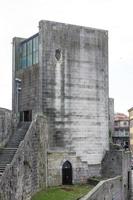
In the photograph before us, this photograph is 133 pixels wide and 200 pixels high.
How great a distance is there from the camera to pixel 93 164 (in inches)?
1554

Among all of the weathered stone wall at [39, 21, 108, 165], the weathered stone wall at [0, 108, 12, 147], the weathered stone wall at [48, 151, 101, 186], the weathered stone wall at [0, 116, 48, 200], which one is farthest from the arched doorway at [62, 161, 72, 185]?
the weathered stone wall at [0, 108, 12, 147]

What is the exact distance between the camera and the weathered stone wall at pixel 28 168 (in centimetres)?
2478

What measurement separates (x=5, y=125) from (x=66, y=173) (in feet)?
23.3

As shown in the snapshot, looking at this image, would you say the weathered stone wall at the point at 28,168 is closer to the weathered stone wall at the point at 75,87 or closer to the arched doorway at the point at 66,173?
the weathered stone wall at the point at 75,87

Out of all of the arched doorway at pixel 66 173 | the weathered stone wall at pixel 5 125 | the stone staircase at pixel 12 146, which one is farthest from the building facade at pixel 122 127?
the weathered stone wall at pixel 5 125

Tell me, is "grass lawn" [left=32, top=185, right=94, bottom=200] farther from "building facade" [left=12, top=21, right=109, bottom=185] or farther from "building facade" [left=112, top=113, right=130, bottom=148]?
"building facade" [left=112, top=113, right=130, bottom=148]

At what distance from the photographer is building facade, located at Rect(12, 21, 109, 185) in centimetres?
3681

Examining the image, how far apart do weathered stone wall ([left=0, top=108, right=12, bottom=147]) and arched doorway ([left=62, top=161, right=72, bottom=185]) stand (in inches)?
228

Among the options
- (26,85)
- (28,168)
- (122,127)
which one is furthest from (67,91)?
(122,127)

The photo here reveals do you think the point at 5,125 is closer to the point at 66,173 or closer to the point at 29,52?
the point at 66,173

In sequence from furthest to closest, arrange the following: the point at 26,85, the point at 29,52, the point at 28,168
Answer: the point at 29,52, the point at 26,85, the point at 28,168

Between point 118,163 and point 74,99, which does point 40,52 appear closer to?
point 74,99

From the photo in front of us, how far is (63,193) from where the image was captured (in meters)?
31.8

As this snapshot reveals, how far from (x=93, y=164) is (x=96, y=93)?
6335mm
